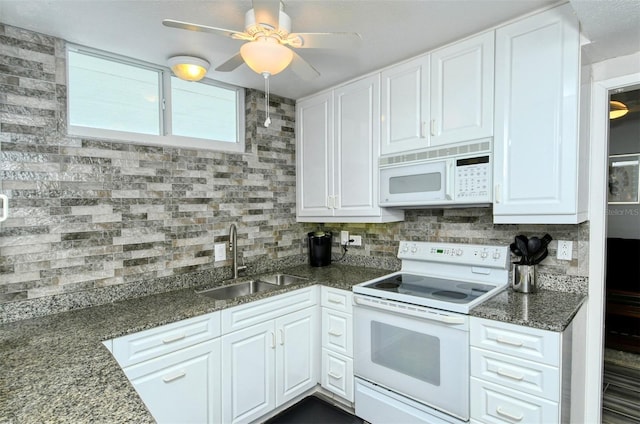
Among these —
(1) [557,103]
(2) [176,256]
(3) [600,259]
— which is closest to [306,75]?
(1) [557,103]

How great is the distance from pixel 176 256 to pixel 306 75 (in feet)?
4.90

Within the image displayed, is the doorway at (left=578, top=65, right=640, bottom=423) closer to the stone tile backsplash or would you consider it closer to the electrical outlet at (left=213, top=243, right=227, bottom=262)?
the stone tile backsplash

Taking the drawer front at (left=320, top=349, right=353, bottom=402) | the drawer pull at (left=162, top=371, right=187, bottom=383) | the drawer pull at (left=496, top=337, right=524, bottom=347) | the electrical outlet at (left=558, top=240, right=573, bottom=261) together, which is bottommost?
the drawer front at (left=320, top=349, right=353, bottom=402)

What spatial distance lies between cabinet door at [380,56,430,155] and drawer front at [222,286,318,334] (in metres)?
1.20

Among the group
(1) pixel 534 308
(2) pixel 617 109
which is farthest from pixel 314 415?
(2) pixel 617 109

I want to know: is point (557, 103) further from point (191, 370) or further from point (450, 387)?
point (191, 370)

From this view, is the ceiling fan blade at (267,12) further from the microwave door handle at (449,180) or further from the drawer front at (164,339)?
the drawer front at (164,339)

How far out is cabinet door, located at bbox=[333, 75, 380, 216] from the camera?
2490mm

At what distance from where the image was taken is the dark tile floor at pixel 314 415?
5.64ft

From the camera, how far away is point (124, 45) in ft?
6.55

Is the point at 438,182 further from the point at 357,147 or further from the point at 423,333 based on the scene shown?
the point at 423,333

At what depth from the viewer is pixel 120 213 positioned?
6.81 feet

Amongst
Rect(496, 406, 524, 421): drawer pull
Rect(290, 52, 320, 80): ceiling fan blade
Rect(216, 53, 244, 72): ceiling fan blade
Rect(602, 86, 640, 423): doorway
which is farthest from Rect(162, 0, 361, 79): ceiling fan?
Rect(602, 86, 640, 423): doorway

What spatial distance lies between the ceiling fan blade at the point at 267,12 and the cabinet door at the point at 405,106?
1225 millimetres
